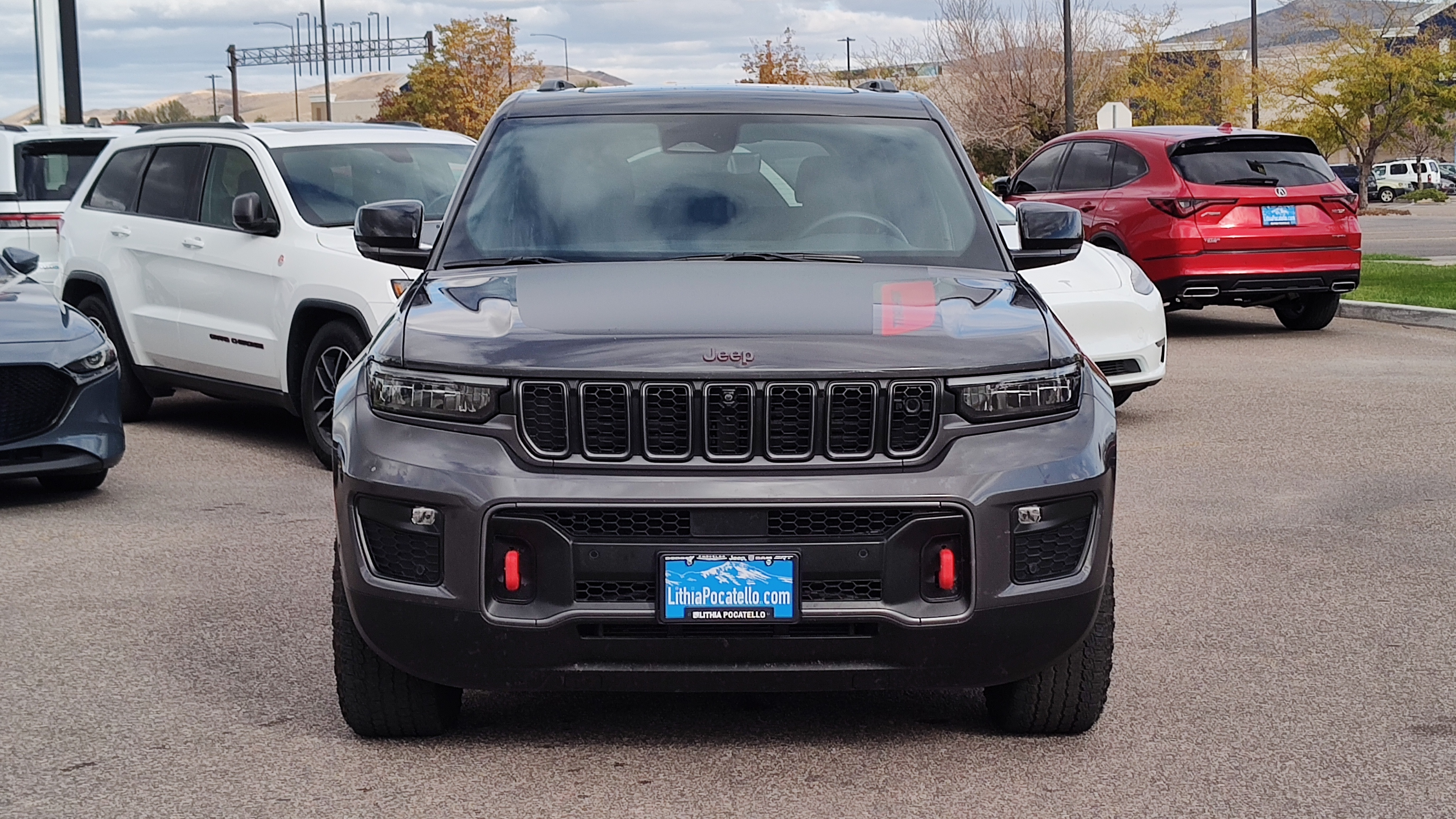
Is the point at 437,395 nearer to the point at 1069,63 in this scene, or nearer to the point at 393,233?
the point at 393,233

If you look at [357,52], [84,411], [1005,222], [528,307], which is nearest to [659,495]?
[528,307]

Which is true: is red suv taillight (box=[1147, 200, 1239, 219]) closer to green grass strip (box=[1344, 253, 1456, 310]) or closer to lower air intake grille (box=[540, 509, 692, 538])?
green grass strip (box=[1344, 253, 1456, 310])

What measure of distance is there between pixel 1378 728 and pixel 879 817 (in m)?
1.48

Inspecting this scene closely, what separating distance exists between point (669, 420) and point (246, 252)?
6.06 meters

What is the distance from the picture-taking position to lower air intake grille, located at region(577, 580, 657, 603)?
157 inches

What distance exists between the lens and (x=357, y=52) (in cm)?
12762

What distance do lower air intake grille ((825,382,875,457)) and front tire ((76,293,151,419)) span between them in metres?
7.53

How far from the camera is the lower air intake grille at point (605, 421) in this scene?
158 inches

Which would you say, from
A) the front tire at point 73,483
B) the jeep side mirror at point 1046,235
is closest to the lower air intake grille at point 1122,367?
the jeep side mirror at point 1046,235

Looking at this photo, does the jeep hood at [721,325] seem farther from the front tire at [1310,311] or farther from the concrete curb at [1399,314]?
the concrete curb at [1399,314]

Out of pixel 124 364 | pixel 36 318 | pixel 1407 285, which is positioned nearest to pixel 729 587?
pixel 36 318

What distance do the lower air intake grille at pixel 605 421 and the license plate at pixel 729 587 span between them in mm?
278

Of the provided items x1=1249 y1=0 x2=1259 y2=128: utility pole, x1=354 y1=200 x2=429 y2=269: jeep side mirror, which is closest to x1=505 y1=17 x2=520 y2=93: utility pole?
x1=1249 y1=0 x2=1259 y2=128: utility pole

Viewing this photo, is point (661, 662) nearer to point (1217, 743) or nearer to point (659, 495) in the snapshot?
point (659, 495)
